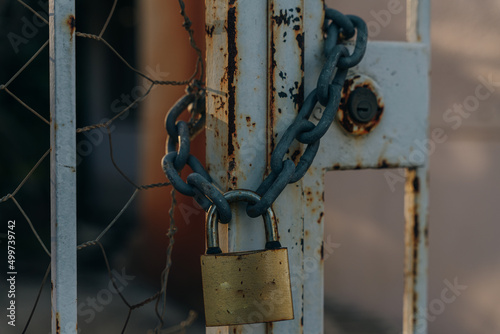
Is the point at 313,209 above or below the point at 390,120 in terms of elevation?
below

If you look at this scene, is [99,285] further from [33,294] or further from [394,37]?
[394,37]

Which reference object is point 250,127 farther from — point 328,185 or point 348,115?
point 328,185

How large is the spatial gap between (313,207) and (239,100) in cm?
18

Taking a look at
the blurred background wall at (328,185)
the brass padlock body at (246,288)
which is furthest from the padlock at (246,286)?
the blurred background wall at (328,185)

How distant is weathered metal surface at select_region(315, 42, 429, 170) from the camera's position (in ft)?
2.38

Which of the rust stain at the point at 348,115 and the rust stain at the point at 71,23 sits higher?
the rust stain at the point at 71,23

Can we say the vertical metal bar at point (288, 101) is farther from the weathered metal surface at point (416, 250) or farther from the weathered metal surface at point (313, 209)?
the weathered metal surface at point (416, 250)

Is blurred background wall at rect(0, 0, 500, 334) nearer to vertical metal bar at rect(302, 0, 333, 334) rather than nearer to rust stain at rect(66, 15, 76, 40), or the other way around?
vertical metal bar at rect(302, 0, 333, 334)

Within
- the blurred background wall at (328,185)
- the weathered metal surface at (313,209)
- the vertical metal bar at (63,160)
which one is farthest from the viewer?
the blurred background wall at (328,185)

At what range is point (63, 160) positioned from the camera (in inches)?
23.6

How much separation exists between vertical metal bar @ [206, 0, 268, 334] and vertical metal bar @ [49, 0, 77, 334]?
0.58 ft

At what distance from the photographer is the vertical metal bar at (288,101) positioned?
2.20 ft

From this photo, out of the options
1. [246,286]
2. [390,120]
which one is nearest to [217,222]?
[246,286]

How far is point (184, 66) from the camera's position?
411 cm
